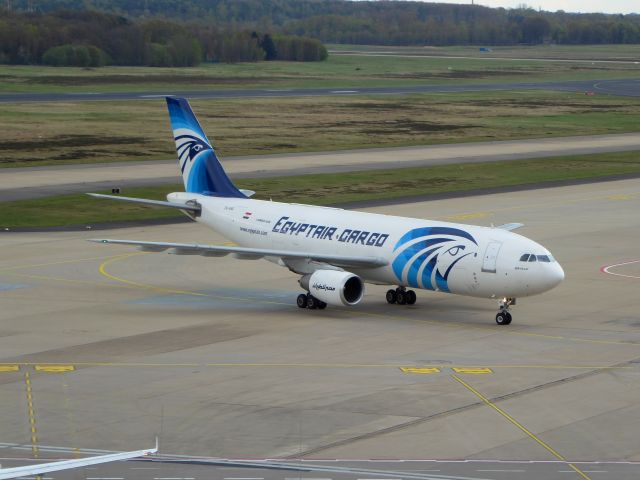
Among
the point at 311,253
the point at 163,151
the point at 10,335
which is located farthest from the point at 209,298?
the point at 163,151

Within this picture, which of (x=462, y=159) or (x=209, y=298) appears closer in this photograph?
(x=209, y=298)

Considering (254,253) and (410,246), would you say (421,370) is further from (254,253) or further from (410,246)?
(254,253)

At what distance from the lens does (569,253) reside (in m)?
62.6

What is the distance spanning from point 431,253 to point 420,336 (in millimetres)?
4125

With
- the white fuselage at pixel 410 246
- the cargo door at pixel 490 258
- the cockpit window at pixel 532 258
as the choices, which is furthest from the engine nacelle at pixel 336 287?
the cockpit window at pixel 532 258

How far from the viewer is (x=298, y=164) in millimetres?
100438

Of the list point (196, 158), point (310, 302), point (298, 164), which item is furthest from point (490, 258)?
point (298, 164)

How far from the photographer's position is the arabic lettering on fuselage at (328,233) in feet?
159

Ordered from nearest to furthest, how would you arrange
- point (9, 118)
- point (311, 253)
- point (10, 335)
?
1. point (10, 335)
2. point (311, 253)
3. point (9, 118)

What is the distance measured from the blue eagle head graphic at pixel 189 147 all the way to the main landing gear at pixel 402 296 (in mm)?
12544

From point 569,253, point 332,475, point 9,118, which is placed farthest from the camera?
point 9,118

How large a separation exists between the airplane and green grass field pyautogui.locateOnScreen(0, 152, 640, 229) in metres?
19.8

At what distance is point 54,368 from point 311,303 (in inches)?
520

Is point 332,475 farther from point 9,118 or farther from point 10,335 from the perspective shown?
point 9,118
